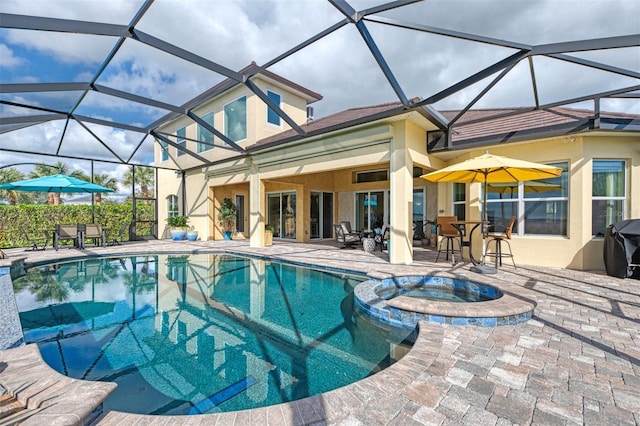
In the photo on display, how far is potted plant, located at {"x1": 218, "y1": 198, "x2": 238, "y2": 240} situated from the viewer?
15.9 metres

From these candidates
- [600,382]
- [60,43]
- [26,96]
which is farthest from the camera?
[26,96]

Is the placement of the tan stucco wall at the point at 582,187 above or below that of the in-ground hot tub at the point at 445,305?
above

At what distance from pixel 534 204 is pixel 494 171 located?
245cm

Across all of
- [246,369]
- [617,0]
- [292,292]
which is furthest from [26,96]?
[617,0]

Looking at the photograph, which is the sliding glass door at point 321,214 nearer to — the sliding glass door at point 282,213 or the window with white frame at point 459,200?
the sliding glass door at point 282,213

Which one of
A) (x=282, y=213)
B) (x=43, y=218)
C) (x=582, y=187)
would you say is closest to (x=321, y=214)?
(x=282, y=213)

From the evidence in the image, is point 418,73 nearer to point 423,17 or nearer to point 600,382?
point 423,17

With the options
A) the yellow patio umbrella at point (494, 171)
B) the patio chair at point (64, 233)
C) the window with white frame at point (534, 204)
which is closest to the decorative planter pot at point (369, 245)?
the window with white frame at point (534, 204)

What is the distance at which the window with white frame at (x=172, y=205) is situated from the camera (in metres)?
18.0

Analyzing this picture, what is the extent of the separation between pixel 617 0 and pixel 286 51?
21.3ft

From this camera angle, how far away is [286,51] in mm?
6562

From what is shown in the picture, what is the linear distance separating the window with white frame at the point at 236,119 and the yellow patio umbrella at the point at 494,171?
9.64m

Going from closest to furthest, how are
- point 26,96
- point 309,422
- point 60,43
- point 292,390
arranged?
point 309,422 < point 292,390 < point 60,43 < point 26,96

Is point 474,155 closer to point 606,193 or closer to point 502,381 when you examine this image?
point 606,193
